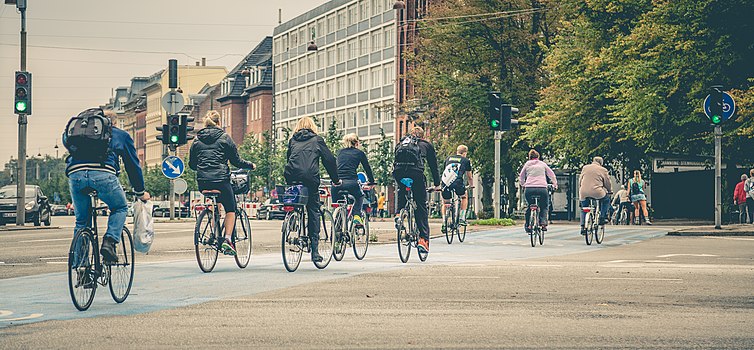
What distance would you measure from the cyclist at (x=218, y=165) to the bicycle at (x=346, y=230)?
158cm

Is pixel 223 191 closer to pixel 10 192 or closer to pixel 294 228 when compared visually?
pixel 294 228

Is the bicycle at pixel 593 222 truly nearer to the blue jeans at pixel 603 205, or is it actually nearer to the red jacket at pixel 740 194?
the blue jeans at pixel 603 205

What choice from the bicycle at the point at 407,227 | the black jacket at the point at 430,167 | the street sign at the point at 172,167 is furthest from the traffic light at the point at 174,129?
the bicycle at the point at 407,227

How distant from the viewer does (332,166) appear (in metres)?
15.8

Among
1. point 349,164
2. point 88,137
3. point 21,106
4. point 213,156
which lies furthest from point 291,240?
point 21,106

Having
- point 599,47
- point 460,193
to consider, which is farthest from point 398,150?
point 599,47

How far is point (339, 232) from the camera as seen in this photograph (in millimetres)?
16875

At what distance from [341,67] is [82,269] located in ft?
330

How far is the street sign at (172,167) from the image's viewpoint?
42.6 m

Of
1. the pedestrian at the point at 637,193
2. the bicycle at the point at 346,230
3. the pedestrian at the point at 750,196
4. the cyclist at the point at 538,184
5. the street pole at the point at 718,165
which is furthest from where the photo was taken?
the pedestrian at the point at 637,193

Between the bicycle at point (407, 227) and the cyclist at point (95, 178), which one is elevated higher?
the cyclist at point (95, 178)

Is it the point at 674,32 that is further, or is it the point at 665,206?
the point at 665,206

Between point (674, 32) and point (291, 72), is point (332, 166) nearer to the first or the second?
point (674, 32)

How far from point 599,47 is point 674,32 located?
7.87m
